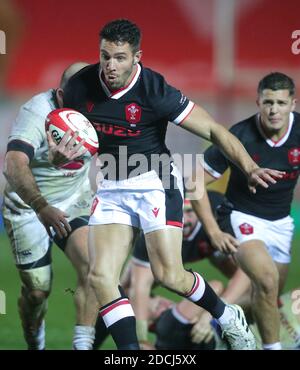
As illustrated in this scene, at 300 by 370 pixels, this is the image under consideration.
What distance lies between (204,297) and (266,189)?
1316 mm

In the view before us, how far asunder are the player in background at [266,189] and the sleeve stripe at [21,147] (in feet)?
4.08

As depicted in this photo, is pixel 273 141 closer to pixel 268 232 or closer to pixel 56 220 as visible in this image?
pixel 268 232

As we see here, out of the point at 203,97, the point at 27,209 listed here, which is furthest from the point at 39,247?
the point at 203,97

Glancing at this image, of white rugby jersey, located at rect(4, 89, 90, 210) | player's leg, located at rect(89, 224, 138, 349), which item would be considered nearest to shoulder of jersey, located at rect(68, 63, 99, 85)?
white rugby jersey, located at rect(4, 89, 90, 210)

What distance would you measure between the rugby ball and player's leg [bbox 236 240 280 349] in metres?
1.41

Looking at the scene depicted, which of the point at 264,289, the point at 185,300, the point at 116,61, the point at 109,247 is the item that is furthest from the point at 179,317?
the point at 116,61

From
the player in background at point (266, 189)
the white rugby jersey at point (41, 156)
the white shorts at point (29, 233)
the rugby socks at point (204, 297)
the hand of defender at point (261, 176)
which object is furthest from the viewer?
the white shorts at point (29, 233)

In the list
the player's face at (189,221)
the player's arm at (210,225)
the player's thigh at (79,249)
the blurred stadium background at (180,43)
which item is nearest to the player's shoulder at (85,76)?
the player's thigh at (79,249)

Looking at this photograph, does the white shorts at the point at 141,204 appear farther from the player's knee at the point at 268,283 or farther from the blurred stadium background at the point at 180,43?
the blurred stadium background at the point at 180,43

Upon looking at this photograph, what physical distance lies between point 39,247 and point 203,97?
9.96 metres

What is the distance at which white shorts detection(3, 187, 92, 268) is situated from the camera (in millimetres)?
7012

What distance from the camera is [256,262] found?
21.2 ft

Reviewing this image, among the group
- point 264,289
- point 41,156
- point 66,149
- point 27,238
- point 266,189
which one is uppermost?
point 66,149

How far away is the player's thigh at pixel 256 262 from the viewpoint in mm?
6438
